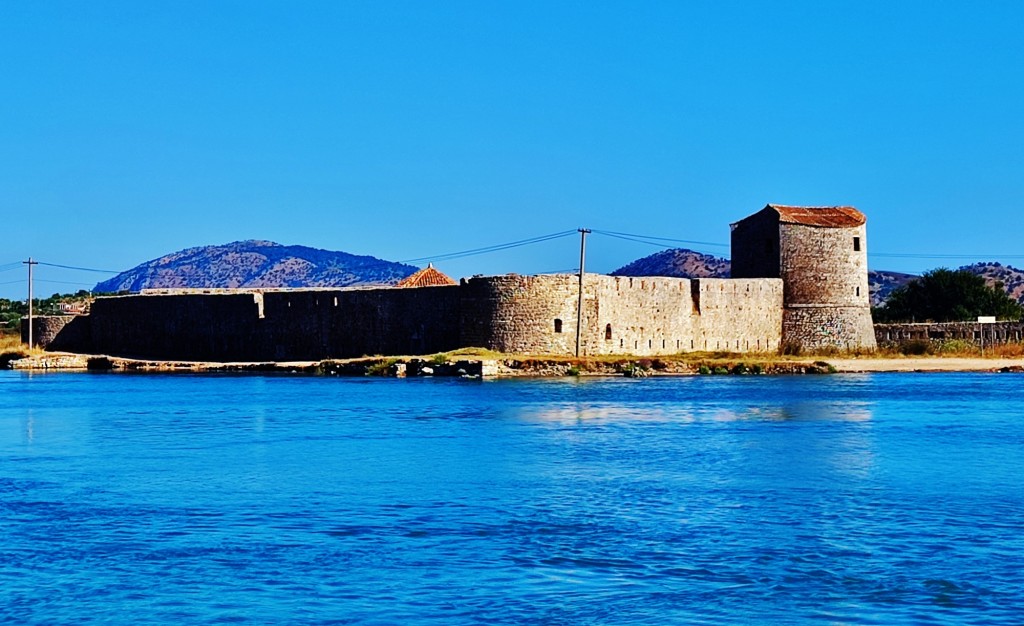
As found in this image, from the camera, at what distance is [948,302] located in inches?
2050

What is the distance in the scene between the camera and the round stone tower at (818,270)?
122 feet

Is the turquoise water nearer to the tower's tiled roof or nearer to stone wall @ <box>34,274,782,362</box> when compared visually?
stone wall @ <box>34,274,782,362</box>

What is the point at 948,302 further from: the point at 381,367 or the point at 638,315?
the point at 381,367

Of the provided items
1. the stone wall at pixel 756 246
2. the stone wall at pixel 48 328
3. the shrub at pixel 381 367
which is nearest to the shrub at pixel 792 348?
the stone wall at pixel 756 246

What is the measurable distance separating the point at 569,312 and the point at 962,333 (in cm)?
1319

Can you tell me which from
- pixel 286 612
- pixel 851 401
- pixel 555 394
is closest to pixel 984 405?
pixel 851 401

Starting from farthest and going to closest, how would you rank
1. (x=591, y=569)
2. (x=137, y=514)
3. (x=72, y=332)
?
(x=72, y=332) < (x=137, y=514) < (x=591, y=569)

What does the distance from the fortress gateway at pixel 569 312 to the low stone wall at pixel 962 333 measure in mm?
2416

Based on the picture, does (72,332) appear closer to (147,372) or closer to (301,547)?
(147,372)

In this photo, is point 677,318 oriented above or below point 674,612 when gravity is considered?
above

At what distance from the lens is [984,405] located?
25172 millimetres

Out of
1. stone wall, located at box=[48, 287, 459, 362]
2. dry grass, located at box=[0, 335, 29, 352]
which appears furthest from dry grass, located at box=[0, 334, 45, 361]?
stone wall, located at box=[48, 287, 459, 362]

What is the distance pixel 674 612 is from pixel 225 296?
1214 inches

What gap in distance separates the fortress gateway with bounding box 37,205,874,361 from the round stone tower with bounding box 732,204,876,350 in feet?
0.09
